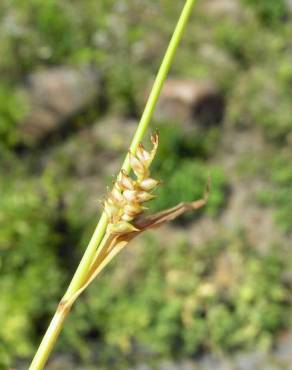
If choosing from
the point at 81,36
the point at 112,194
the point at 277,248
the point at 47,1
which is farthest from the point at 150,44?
the point at 112,194

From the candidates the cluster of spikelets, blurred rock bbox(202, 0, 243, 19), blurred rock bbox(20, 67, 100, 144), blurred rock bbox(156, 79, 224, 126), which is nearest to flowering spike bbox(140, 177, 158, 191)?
the cluster of spikelets

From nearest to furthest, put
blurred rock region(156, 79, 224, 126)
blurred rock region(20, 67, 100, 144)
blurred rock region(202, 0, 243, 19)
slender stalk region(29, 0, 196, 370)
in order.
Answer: slender stalk region(29, 0, 196, 370) → blurred rock region(20, 67, 100, 144) → blurred rock region(156, 79, 224, 126) → blurred rock region(202, 0, 243, 19)

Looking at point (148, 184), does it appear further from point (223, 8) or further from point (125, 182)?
point (223, 8)

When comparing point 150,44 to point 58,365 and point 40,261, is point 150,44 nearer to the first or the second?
point 40,261

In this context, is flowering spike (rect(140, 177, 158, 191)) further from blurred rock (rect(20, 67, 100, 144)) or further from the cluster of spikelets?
blurred rock (rect(20, 67, 100, 144))

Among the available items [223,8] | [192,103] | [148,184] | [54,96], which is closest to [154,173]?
[192,103]

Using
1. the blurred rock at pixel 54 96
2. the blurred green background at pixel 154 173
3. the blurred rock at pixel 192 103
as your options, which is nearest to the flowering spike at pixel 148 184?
the blurred green background at pixel 154 173
